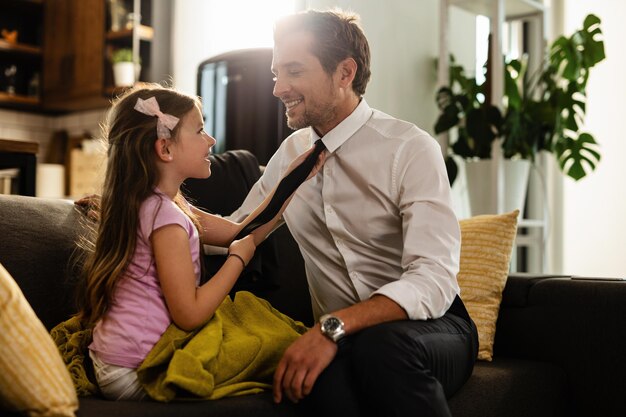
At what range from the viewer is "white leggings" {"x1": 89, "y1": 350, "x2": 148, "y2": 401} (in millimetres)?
1408

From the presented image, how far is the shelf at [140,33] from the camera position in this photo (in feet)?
15.2

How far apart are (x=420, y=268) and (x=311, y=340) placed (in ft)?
0.96

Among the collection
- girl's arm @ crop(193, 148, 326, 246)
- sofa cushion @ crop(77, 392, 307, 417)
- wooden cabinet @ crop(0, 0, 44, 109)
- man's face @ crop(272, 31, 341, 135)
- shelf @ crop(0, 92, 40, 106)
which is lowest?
sofa cushion @ crop(77, 392, 307, 417)

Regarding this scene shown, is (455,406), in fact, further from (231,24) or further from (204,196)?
(231,24)

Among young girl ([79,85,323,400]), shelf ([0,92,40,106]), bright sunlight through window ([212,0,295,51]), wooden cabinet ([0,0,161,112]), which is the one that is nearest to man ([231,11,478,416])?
young girl ([79,85,323,400])

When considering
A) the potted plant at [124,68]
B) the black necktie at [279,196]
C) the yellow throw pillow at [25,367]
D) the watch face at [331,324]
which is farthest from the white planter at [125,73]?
the yellow throw pillow at [25,367]

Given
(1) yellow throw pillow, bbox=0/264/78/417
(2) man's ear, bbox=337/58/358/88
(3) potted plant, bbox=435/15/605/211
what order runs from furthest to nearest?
(3) potted plant, bbox=435/15/605/211 < (2) man's ear, bbox=337/58/358/88 < (1) yellow throw pillow, bbox=0/264/78/417

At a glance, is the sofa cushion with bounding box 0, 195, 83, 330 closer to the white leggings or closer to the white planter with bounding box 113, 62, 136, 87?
the white leggings

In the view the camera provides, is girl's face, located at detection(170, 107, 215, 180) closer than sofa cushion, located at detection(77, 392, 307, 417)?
No

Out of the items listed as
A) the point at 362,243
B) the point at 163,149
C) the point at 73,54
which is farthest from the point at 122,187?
the point at 73,54

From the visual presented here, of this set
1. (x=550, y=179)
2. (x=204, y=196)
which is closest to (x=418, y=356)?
(x=204, y=196)

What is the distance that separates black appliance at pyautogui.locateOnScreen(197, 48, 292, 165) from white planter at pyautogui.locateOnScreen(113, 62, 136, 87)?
0.97m

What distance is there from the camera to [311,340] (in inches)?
56.9

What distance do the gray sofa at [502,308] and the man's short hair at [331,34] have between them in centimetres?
44
